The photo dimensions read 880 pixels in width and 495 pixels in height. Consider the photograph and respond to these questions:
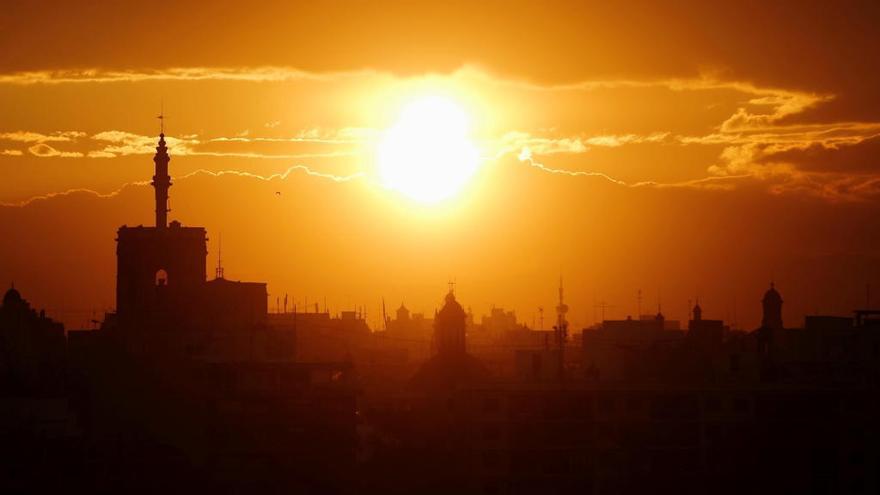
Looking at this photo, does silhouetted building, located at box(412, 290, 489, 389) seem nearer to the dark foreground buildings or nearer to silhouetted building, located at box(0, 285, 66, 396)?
the dark foreground buildings

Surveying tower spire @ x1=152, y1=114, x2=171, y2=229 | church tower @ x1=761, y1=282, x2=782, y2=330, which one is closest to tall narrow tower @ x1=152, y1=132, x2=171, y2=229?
tower spire @ x1=152, y1=114, x2=171, y2=229

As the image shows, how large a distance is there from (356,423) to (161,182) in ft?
87.2

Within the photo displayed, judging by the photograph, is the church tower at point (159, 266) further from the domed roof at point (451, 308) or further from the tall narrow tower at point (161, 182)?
the domed roof at point (451, 308)

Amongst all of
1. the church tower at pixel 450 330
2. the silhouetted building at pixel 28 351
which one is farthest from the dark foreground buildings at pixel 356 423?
the church tower at pixel 450 330

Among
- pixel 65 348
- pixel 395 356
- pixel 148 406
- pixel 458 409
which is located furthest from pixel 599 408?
pixel 395 356

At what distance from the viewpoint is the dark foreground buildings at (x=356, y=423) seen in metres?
69.2

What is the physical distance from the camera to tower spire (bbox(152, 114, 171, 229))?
94562 millimetres

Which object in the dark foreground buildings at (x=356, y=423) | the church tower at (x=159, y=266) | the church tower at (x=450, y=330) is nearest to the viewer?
the dark foreground buildings at (x=356, y=423)

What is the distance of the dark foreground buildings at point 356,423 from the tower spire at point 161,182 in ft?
19.3

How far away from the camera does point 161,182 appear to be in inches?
3780

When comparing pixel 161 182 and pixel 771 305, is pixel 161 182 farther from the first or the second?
pixel 771 305

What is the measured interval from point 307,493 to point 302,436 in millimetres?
2780

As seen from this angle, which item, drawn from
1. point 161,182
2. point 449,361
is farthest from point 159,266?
point 449,361

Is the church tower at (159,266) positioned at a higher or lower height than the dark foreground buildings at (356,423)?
higher
